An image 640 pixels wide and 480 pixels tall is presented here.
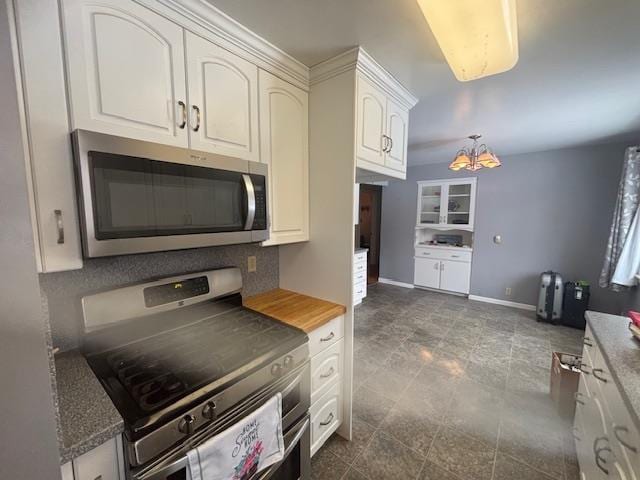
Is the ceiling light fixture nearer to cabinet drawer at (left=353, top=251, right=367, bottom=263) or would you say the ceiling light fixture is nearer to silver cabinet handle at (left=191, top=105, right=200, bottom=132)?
silver cabinet handle at (left=191, top=105, right=200, bottom=132)

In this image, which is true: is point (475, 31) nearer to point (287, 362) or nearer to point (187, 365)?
point (287, 362)

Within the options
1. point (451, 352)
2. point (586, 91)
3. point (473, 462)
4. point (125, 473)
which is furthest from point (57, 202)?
point (451, 352)

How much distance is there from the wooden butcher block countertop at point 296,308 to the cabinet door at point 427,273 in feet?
12.1

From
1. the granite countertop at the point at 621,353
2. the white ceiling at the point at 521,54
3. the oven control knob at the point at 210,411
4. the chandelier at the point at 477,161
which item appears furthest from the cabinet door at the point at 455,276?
the oven control knob at the point at 210,411

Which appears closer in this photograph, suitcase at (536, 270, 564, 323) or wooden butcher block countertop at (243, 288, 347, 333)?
wooden butcher block countertop at (243, 288, 347, 333)

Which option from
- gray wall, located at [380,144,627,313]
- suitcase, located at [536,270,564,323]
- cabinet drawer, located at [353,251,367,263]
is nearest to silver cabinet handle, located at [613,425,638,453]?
cabinet drawer, located at [353,251,367,263]

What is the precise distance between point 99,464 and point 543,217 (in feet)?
16.4

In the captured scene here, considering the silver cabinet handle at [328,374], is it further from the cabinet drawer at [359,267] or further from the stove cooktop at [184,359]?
the cabinet drawer at [359,267]

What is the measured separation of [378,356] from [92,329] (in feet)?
7.72

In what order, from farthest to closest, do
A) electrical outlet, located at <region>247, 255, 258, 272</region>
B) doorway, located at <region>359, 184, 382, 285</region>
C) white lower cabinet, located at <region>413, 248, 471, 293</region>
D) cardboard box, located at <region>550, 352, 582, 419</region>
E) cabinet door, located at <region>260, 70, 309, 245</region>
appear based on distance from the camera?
doorway, located at <region>359, 184, 382, 285</region> → white lower cabinet, located at <region>413, 248, 471, 293</region> → cardboard box, located at <region>550, 352, 582, 419</region> → electrical outlet, located at <region>247, 255, 258, 272</region> → cabinet door, located at <region>260, 70, 309, 245</region>

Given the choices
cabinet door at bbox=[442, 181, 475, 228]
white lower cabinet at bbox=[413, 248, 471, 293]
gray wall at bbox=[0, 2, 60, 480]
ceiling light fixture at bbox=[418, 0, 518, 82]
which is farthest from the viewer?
white lower cabinet at bbox=[413, 248, 471, 293]

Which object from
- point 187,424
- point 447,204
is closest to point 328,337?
point 187,424

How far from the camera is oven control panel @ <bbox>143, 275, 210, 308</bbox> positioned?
3.89ft

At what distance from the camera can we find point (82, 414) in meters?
0.72
